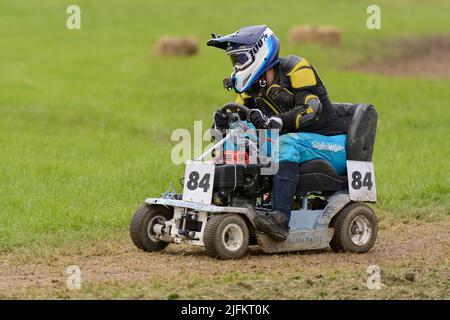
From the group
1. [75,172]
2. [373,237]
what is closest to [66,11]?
[75,172]

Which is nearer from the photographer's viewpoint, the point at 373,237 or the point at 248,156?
the point at 248,156

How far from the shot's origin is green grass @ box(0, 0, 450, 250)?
13125 millimetres

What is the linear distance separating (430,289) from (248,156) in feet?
8.13

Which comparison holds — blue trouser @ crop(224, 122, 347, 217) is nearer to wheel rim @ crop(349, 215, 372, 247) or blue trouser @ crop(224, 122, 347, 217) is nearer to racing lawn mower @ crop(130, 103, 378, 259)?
racing lawn mower @ crop(130, 103, 378, 259)

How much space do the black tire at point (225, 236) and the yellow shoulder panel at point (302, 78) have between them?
1.53m

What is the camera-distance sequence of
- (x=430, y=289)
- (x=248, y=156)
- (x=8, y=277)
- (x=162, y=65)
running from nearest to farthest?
(x=430, y=289) → (x=8, y=277) → (x=248, y=156) → (x=162, y=65)

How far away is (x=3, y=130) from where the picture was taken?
1831 cm

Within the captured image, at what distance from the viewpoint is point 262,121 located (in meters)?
9.88

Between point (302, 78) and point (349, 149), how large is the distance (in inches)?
39.4

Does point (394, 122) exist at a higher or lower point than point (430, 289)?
higher

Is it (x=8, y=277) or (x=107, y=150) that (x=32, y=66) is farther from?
(x=8, y=277)

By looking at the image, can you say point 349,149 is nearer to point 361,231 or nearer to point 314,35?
point 361,231

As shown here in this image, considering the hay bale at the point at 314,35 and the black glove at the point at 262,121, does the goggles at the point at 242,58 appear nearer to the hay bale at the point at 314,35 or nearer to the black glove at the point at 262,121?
the black glove at the point at 262,121
